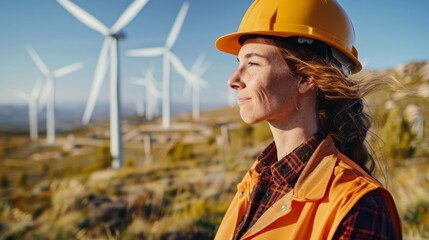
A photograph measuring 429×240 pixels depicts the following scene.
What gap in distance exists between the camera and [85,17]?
21656mm

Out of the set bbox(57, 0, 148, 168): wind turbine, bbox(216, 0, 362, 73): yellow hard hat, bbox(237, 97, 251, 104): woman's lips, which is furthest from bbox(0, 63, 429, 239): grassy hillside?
bbox(57, 0, 148, 168): wind turbine

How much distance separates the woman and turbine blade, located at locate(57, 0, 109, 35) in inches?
888

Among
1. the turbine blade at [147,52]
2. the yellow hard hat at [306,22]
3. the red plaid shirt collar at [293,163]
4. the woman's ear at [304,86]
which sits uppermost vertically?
the turbine blade at [147,52]

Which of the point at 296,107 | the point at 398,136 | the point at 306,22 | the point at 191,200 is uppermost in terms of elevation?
the point at 306,22

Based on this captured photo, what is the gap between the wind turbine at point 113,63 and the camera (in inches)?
805

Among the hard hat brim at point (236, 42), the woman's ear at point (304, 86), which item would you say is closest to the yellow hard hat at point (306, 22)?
the hard hat brim at point (236, 42)

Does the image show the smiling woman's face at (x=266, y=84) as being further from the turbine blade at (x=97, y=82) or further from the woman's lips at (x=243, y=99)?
the turbine blade at (x=97, y=82)

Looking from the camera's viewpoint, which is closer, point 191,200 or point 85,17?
point 191,200

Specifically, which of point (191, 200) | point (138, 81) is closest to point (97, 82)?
point (191, 200)

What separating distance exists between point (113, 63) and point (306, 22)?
23.1 metres

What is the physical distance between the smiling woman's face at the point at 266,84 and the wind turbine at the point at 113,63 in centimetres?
1979

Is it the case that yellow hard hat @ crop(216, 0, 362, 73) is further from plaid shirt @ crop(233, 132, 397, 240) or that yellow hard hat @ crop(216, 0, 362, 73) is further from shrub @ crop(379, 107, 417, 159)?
shrub @ crop(379, 107, 417, 159)

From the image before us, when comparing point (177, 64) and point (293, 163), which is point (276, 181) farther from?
point (177, 64)

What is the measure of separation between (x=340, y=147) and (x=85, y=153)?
4909 cm
